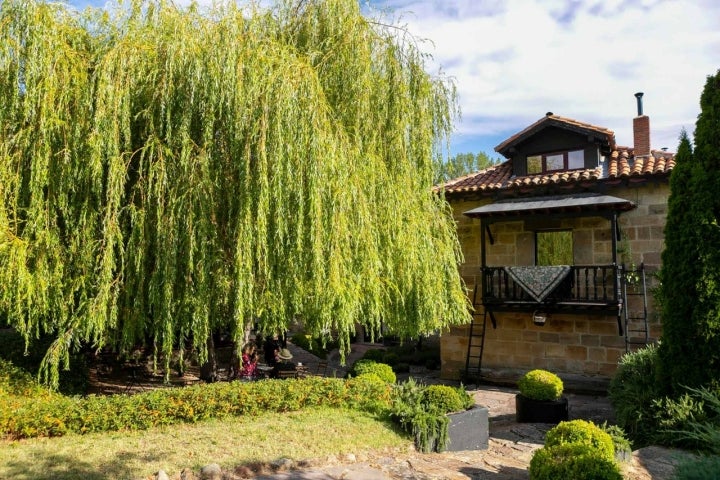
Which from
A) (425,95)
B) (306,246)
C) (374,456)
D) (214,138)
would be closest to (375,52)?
(425,95)

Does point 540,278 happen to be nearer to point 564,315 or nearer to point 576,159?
point 564,315

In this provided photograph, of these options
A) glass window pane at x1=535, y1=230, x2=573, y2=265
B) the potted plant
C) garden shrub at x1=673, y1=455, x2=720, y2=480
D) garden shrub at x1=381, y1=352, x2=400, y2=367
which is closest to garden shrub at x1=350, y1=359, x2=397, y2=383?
the potted plant

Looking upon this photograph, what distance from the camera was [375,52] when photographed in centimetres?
923

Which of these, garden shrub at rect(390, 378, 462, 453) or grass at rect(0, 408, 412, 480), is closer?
grass at rect(0, 408, 412, 480)

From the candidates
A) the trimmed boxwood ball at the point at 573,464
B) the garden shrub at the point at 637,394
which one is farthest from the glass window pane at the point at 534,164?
the trimmed boxwood ball at the point at 573,464

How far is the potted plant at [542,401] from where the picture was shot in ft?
30.7

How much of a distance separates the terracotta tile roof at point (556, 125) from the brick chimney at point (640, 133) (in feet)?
2.35

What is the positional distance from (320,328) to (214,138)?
3261 millimetres

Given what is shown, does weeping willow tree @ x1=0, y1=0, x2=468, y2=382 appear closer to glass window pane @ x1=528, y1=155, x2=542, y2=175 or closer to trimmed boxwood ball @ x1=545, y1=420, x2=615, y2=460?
trimmed boxwood ball @ x1=545, y1=420, x2=615, y2=460

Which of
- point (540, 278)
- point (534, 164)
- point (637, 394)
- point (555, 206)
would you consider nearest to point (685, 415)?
point (637, 394)

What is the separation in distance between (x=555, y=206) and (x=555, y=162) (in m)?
2.24

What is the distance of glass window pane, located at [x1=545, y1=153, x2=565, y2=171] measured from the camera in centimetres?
1337

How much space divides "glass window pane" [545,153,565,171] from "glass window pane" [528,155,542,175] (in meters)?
0.25

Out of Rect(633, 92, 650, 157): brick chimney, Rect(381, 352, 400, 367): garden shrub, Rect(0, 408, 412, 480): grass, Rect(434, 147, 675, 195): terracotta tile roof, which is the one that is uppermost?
Rect(633, 92, 650, 157): brick chimney
